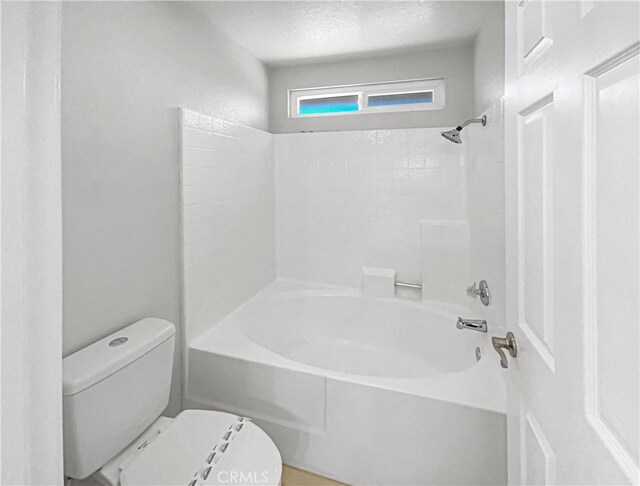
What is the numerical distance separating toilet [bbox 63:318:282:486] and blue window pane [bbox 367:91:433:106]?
229cm

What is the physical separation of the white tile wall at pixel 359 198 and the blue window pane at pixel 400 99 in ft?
1.16

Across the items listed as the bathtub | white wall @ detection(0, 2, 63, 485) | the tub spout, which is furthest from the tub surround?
white wall @ detection(0, 2, 63, 485)

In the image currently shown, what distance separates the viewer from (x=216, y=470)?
1.22 metres

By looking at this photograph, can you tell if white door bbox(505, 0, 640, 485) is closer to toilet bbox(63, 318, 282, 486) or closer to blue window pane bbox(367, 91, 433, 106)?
toilet bbox(63, 318, 282, 486)

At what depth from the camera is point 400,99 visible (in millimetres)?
2814

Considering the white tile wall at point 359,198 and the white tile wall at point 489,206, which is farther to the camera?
the white tile wall at point 359,198

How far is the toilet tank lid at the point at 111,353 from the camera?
1171 mm

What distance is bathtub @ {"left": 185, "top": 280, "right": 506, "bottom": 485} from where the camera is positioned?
146 centimetres

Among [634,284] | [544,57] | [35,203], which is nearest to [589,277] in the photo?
[634,284]

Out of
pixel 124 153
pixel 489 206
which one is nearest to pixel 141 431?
pixel 124 153

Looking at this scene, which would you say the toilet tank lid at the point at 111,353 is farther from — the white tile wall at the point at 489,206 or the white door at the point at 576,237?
the white tile wall at the point at 489,206

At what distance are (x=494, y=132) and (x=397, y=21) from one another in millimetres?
989

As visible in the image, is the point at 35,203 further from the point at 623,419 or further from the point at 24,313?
the point at 623,419

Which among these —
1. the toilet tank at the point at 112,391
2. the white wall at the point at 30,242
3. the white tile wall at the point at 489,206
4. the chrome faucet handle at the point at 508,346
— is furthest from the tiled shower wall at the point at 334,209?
the white wall at the point at 30,242
